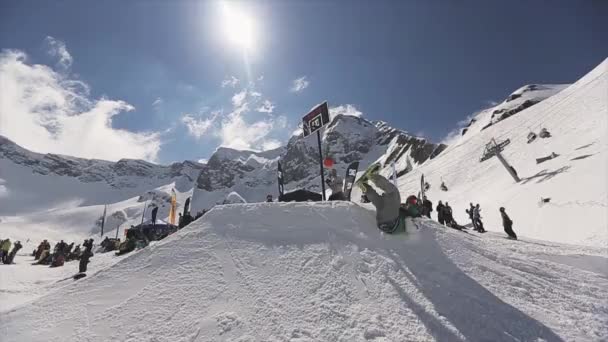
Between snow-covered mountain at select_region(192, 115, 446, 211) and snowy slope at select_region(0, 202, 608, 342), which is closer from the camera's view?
snowy slope at select_region(0, 202, 608, 342)

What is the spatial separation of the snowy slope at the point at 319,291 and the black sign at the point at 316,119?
7870 millimetres

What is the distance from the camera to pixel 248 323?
4711 mm

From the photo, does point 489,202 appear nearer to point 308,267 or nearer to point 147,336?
point 308,267

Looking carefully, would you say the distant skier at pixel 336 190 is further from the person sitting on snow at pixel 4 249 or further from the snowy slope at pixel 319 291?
the person sitting on snow at pixel 4 249

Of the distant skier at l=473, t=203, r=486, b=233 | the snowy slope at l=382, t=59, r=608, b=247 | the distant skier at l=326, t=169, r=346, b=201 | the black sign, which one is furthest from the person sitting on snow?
the snowy slope at l=382, t=59, r=608, b=247

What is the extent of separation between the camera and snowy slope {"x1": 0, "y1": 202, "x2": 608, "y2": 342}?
4625mm


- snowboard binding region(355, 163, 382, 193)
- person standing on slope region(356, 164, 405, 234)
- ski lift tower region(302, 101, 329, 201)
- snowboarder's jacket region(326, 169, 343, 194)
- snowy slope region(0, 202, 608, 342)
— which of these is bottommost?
snowy slope region(0, 202, 608, 342)

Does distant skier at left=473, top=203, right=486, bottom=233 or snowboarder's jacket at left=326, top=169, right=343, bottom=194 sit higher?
snowboarder's jacket at left=326, top=169, right=343, bottom=194

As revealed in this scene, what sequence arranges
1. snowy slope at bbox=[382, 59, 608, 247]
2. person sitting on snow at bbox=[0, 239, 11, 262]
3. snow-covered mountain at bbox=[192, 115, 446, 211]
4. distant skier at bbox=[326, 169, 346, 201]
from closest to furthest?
distant skier at bbox=[326, 169, 346, 201] < person sitting on snow at bbox=[0, 239, 11, 262] < snowy slope at bbox=[382, 59, 608, 247] < snow-covered mountain at bbox=[192, 115, 446, 211]

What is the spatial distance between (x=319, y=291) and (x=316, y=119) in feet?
35.9

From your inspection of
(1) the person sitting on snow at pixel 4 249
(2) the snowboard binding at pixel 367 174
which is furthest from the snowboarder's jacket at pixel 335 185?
(1) the person sitting on snow at pixel 4 249

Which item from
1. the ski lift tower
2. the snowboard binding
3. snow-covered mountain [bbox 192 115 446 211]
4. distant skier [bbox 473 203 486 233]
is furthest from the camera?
snow-covered mountain [bbox 192 115 446 211]

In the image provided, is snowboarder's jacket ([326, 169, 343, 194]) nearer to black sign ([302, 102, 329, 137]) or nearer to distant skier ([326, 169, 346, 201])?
distant skier ([326, 169, 346, 201])

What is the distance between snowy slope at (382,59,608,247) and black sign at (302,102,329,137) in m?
A: 13.3
